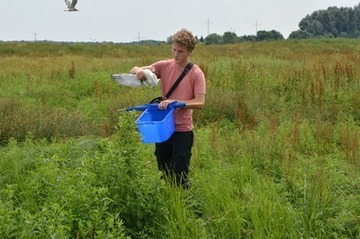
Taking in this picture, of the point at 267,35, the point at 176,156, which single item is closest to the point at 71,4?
the point at 176,156

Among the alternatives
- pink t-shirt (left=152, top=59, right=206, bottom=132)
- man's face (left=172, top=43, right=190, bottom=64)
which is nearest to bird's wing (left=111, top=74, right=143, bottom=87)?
pink t-shirt (left=152, top=59, right=206, bottom=132)

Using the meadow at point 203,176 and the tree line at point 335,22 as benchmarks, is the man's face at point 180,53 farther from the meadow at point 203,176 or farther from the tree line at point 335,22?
the tree line at point 335,22

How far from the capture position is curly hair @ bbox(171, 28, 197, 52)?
3.88 metres

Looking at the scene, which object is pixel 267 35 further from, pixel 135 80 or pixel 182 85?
pixel 135 80

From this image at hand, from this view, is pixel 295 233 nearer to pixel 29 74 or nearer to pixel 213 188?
pixel 213 188

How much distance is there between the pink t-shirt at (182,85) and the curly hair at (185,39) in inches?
7.5

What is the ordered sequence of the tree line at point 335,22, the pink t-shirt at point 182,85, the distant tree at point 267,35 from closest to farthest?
the pink t-shirt at point 182,85
the distant tree at point 267,35
the tree line at point 335,22

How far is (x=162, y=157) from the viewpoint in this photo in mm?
4254

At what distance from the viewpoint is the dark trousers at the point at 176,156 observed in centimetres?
407

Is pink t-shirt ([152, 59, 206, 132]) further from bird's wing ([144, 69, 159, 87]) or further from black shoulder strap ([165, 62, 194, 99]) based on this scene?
bird's wing ([144, 69, 159, 87])

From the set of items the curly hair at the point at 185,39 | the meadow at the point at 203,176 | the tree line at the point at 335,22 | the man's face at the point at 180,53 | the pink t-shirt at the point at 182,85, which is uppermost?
the tree line at the point at 335,22

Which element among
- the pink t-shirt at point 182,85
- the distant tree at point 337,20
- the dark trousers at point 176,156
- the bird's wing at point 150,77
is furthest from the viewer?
the distant tree at point 337,20

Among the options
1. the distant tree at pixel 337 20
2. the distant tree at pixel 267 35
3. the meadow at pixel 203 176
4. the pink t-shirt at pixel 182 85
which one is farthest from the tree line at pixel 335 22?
the pink t-shirt at pixel 182 85

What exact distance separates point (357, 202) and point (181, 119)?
5.44 ft
